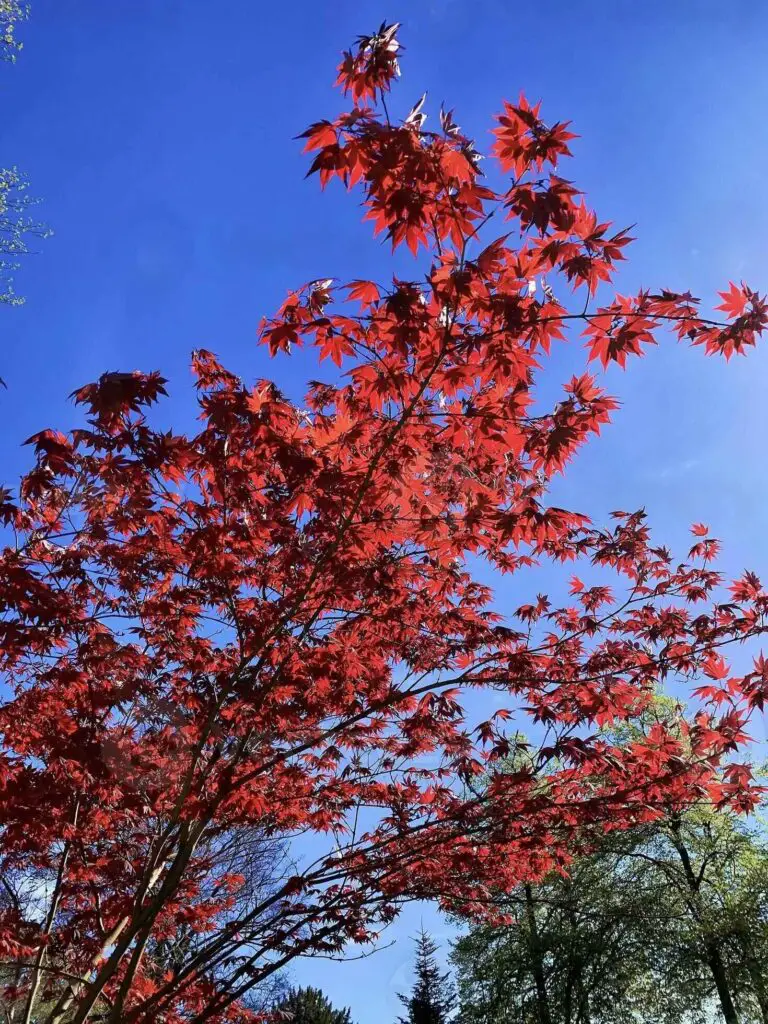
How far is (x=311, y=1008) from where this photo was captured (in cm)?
2353

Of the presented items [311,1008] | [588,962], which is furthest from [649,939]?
[311,1008]

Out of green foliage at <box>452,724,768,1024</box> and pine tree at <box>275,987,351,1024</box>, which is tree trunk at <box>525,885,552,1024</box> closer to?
green foliage at <box>452,724,768,1024</box>

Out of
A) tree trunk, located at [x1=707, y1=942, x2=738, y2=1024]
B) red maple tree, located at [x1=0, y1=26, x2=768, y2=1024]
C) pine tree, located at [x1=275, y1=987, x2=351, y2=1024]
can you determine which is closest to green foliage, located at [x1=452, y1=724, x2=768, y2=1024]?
tree trunk, located at [x1=707, y1=942, x2=738, y2=1024]

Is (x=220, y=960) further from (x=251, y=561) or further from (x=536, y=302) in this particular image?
(x=536, y=302)

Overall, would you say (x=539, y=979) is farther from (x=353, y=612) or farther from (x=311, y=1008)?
(x=353, y=612)

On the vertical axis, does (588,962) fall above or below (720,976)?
above

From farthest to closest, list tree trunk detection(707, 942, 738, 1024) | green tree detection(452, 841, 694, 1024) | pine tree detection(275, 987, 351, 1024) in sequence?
pine tree detection(275, 987, 351, 1024) < green tree detection(452, 841, 694, 1024) < tree trunk detection(707, 942, 738, 1024)

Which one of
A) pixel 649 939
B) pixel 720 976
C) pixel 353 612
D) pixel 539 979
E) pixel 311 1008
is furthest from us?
pixel 311 1008

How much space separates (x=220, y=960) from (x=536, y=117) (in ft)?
22.3

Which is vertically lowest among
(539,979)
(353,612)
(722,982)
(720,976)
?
(722,982)

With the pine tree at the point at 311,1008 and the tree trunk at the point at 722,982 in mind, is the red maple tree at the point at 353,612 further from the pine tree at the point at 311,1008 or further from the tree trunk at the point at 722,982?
the pine tree at the point at 311,1008

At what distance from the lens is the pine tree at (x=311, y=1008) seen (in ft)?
73.6

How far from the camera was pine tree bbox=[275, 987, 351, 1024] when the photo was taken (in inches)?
883

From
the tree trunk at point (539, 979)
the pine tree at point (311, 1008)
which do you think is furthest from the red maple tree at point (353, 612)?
the pine tree at point (311, 1008)
